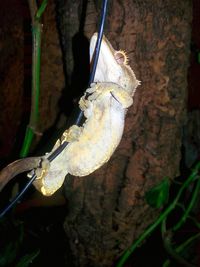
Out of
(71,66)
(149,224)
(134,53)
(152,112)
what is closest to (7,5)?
(71,66)

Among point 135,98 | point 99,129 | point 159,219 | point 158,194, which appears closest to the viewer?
point 99,129

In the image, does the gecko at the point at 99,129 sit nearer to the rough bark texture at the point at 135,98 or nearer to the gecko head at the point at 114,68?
the gecko head at the point at 114,68

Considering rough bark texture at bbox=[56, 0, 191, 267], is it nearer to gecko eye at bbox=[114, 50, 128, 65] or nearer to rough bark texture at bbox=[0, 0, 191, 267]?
rough bark texture at bbox=[0, 0, 191, 267]

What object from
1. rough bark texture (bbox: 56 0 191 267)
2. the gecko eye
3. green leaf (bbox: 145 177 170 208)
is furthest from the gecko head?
green leaf (bbox: 145 177 170 208)

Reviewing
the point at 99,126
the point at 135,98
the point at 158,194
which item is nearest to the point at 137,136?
the point at 135,98

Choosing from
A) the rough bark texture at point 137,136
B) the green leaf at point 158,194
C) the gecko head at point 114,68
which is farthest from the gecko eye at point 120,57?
the green leaf at point 158,194

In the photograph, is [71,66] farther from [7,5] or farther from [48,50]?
[7,5]

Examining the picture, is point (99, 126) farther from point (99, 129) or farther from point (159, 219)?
point (159, 219)
